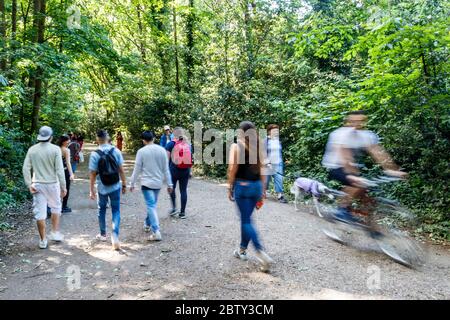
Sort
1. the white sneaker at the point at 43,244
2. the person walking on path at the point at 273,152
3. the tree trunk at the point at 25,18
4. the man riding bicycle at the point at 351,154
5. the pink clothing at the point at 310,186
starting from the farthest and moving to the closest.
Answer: the tree trunk at the point at 25,18 → the person walking on path at the point at 273,152 → the pink clothing at the point at 310,186 → the white sneaker at the point at 43,244 → the man riding bicycle at the point at 351,154

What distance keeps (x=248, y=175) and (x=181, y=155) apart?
10.2ft

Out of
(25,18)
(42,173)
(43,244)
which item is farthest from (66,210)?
(25,18)

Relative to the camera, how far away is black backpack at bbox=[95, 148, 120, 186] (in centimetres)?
617

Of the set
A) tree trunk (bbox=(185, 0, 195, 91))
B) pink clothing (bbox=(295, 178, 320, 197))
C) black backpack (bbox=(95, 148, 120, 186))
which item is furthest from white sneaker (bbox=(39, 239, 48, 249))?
tree trunk (bbox=(185, 0, 195, 91))

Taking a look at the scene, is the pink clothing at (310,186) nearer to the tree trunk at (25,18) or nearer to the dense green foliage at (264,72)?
the dense green foliage at (264,72)

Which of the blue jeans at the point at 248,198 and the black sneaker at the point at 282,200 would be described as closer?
the blue jeans at the point at 248,198

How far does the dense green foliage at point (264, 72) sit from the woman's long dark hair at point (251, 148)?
3967 millimetres

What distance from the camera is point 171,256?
5969 millimetres

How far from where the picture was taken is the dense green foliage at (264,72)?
8062 millimetres

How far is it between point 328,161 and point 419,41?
3.66 m

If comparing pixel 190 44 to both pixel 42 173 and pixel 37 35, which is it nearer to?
pixel 37 35

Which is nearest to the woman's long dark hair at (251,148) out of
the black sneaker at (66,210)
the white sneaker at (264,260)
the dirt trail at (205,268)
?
the white sneaker at (264,260)
